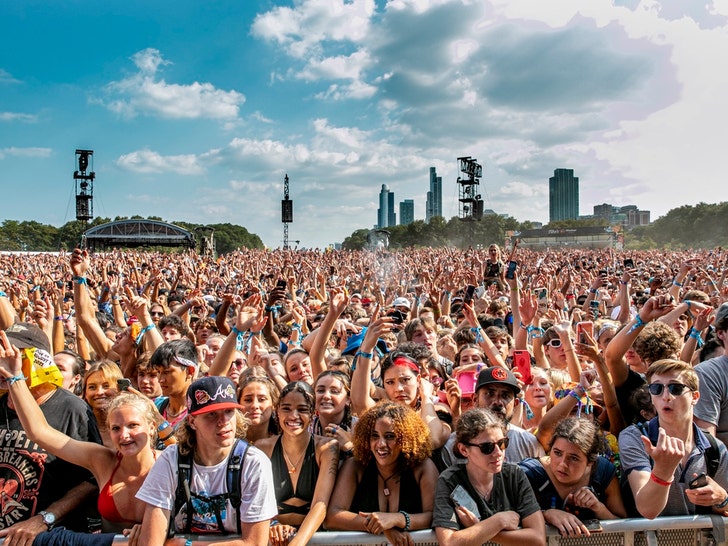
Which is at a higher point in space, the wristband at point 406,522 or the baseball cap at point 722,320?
the baseball cap at point 722,320

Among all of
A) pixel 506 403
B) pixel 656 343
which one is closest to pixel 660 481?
pixel 506 403

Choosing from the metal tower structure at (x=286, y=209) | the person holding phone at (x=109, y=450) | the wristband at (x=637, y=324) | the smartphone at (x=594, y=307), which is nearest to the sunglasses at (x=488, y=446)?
the wristband at (x=637, y=324)

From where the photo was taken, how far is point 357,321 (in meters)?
7.75

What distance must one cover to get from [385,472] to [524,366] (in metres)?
1.79

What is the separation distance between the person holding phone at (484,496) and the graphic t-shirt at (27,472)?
214cm

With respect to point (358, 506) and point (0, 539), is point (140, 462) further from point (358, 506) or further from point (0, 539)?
point (358, 506)

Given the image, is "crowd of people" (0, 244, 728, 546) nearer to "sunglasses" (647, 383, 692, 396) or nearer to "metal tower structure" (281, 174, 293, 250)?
"sunglasses" (647, 383, 692, 396)

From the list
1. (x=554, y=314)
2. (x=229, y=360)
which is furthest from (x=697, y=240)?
(x=229, y=360)

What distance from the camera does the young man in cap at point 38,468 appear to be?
2.91 meters

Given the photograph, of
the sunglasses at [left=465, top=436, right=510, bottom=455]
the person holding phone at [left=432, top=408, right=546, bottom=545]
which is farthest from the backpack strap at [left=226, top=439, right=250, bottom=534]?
the sunglasses at [left=465, top=436, right=510, bottom=455]

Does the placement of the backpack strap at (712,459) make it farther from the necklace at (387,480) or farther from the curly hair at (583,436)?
the necklace at (387,480)

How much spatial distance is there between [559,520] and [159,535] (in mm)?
2075

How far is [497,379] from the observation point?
351 cm

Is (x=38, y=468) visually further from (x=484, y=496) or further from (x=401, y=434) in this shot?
(x=484, y=496)
